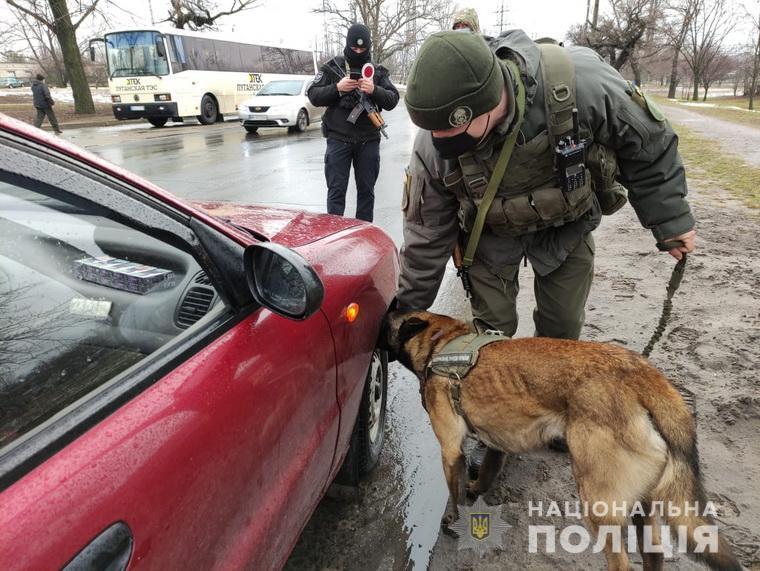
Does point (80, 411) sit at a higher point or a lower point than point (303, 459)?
higher

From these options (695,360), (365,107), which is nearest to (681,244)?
(695,360)

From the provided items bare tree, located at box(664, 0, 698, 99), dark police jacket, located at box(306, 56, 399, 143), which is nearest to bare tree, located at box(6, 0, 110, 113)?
dark police jacket, located at box(306, 56, 399, 143)

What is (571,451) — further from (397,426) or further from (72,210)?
(72,210)

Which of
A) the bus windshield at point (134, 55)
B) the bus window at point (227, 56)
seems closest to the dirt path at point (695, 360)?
the bus windshield at point (134, 55)

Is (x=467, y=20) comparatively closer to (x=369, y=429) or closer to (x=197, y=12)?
(x=369, y=429)

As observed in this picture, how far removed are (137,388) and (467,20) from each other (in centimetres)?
466

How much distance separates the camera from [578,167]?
2043 mm

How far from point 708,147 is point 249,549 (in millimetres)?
15338

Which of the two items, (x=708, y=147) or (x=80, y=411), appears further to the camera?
(x=708, y=147)

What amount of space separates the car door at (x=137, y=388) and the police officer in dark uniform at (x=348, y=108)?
3.61 metres

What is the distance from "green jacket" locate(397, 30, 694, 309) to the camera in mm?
2016

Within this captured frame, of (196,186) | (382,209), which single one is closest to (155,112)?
(196,186)

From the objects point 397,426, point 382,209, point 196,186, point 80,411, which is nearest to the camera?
point 80,411

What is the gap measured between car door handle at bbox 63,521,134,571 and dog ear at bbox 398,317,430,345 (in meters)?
1.36
